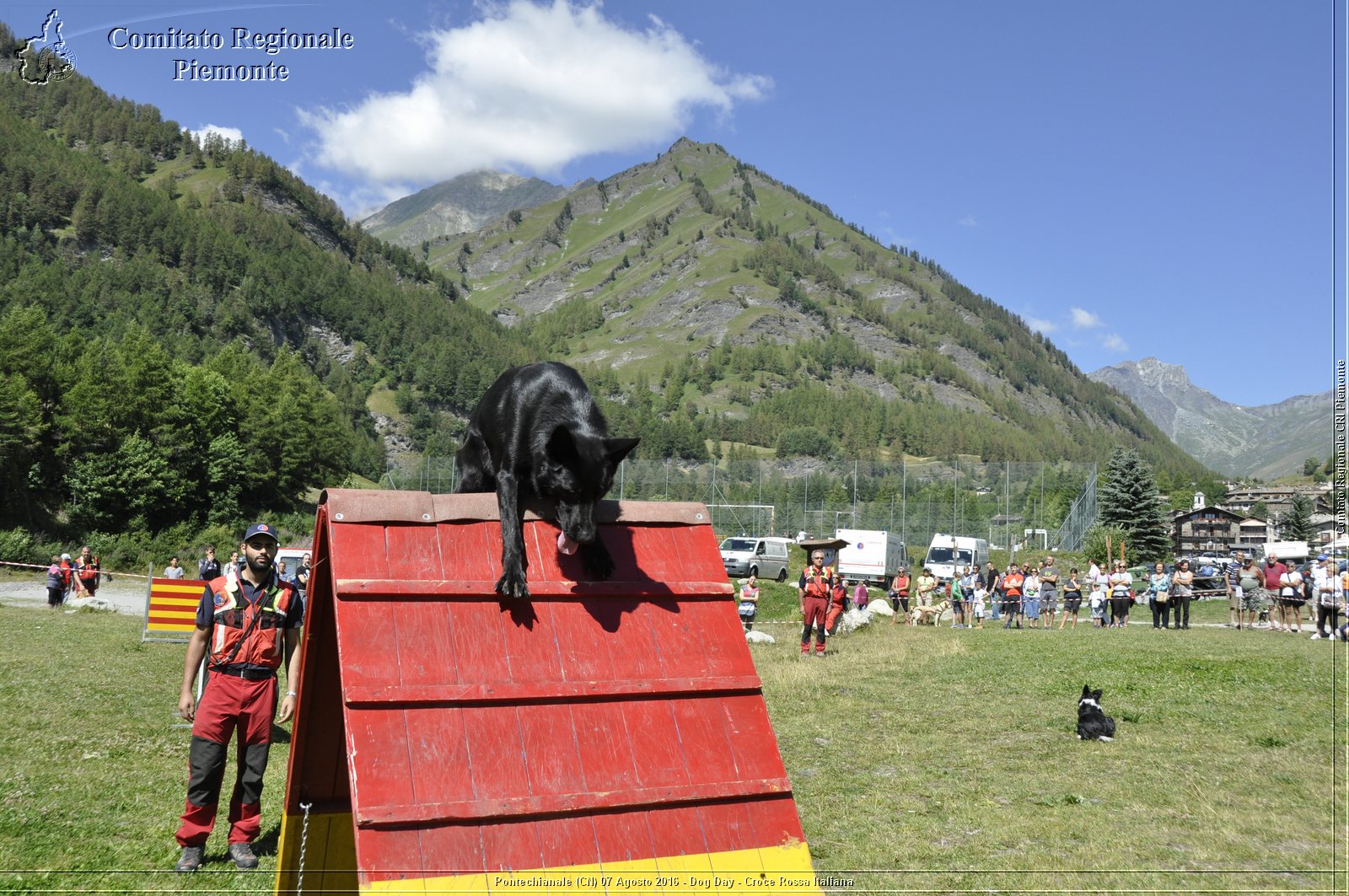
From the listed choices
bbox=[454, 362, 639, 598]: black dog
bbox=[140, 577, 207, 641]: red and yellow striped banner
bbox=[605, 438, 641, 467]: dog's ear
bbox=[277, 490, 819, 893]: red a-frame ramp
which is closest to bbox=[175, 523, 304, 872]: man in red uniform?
bbox=[277, 490, 819, 893]: red a-frame ramp

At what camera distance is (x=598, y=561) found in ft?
16.7

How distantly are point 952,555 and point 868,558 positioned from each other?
4.85 meters

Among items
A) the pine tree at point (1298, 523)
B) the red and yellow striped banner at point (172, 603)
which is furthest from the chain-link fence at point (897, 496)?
the red and yellow striped banner at point (172, 603)

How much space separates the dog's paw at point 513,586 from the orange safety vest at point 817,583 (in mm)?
14671

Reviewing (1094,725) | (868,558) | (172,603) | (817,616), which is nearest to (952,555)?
(868,558)

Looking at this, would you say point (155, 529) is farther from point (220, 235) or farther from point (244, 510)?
point (220, 235)

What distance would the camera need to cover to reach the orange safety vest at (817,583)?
18.7 meters

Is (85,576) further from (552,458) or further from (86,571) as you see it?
(552,458)

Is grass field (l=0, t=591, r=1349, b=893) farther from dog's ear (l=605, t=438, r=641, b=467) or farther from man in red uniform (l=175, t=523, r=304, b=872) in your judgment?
dog's ear (l=605, t=438, r=641, b=467)

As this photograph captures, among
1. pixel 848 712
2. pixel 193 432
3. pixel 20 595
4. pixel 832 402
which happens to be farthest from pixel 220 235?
pixel 848 712

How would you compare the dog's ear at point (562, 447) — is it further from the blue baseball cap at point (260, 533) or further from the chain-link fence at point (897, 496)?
the chain-link fence at point (897, 496)

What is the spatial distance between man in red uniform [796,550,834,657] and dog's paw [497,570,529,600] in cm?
1467

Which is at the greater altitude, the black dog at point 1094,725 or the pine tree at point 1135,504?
the pine tree at point 1135,504

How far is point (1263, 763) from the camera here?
28.5 feet
